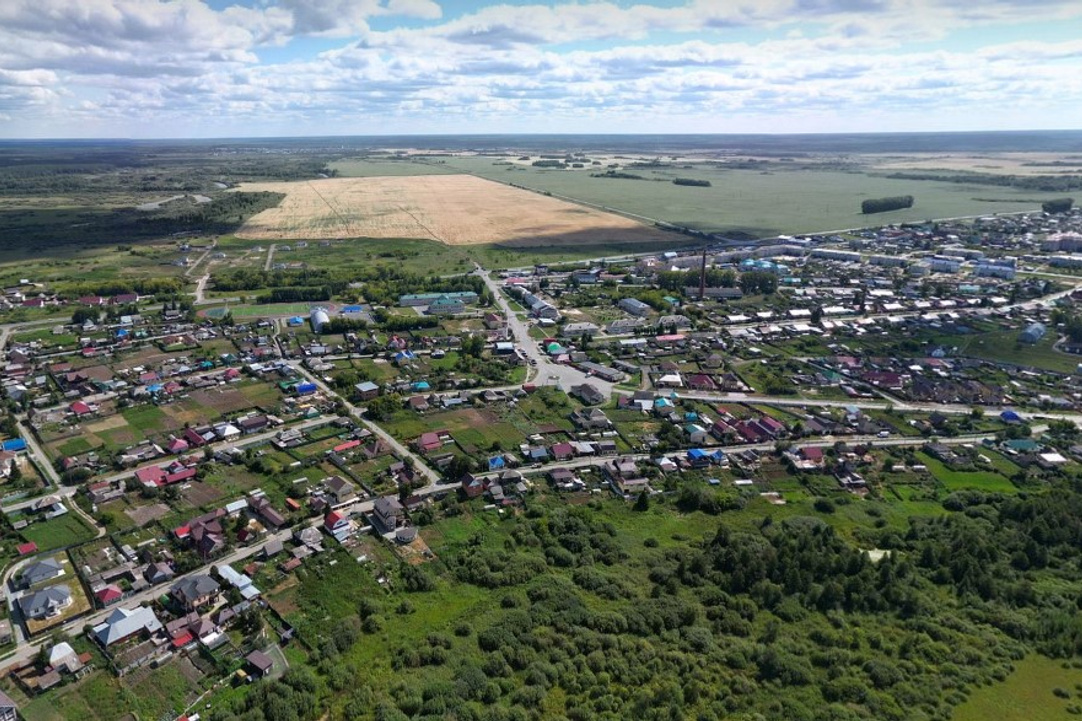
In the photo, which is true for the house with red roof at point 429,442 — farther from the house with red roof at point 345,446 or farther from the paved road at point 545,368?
the paved road at point 545,368

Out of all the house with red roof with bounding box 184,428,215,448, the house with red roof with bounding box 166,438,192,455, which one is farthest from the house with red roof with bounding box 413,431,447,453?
the house with red roof with bounding box 166,438,192,455

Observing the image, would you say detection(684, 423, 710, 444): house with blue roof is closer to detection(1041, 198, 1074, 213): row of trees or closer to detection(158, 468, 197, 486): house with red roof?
detection(158, 468, 197, 486): house with red roof

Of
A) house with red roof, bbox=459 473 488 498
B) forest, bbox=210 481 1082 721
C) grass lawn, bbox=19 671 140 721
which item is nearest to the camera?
grass lawn, bbox=19 671 140 721

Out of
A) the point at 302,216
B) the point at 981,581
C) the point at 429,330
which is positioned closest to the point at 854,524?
the point at 981,581

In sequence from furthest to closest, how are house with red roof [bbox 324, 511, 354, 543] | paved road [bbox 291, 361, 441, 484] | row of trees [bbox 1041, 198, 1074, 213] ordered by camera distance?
row of trees [bbox 1041, 198, 1074, 213]
paved road [bbox 291, 361, 441, 484]
house with red roof [bbox 324, 511, 354, 543]

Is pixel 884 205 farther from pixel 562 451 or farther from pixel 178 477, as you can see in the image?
pixel 178 477

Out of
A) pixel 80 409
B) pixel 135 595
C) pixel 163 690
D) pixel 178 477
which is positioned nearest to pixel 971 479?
pixel 163 690
